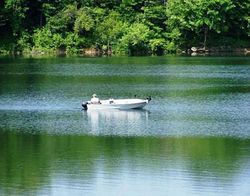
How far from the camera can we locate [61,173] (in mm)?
29891

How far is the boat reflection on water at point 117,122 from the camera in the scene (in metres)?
39.2

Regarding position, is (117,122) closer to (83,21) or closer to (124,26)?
(83,21)

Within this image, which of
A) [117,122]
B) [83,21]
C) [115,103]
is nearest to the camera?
[117,122]

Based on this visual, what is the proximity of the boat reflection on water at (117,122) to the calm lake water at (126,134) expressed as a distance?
0.17 feet

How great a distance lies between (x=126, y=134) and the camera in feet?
126

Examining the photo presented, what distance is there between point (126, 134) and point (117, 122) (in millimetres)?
4171

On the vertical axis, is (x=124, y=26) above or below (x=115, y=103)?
above

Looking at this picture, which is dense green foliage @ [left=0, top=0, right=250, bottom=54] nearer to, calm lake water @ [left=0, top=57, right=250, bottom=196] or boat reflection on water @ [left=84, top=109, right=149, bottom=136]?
calm lake water @ [left=0, top=57, right=250, bottom=196]

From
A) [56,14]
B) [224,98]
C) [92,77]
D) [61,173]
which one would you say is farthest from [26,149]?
[56,14]

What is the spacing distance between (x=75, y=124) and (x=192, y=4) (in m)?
49.6

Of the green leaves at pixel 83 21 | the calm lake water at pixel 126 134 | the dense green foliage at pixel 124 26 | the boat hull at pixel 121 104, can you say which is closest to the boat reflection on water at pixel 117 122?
the calm lake water at pixel 126 134

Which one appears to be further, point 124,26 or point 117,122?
point 124,26

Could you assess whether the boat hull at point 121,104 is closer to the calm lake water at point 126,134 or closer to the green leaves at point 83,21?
the calm lake water at point 126,134

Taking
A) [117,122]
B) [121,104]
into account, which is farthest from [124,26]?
[117,122]
